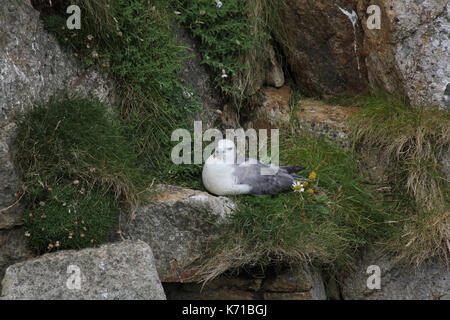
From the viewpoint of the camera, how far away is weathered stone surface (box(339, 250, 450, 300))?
3.67 meters

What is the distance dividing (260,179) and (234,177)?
0.18 metres

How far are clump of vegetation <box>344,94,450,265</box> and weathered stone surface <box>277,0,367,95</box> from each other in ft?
1.18

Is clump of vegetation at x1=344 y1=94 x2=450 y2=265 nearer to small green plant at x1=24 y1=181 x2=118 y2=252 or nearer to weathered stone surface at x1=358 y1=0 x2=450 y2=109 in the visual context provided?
weathered stone surface at x1=358 y1=0 x2=450 y2=109

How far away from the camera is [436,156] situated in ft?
12.6

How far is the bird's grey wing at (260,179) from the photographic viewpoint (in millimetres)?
3604

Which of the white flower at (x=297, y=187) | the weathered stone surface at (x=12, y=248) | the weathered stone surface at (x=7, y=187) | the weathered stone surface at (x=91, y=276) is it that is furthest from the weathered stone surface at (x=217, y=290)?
the weathered stone surface at (x=7, y=187)

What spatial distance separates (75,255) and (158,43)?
1.54 metres

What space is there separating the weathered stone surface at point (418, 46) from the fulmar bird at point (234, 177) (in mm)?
1151

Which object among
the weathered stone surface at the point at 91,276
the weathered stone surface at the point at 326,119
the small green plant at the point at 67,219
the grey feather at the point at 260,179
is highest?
the weathered stone surface at the point at 326,119

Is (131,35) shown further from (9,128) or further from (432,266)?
(432,266)

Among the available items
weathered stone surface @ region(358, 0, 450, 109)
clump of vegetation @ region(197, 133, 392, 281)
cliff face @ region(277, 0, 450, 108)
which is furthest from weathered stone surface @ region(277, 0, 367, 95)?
clump of vegetation @ region(197, 133, 392, 281)

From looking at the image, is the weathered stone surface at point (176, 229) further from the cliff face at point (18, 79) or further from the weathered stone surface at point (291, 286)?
the cliff face at point (18, 79)

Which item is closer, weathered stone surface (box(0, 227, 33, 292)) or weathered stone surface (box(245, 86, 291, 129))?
weathered stone surface (box(0, 227, 33, 292))

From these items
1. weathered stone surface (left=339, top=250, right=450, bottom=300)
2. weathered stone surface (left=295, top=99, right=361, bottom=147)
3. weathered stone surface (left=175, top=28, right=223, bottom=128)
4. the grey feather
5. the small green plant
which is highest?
weathered stone surface (left=175, top=28, right=223, bottom=128)
